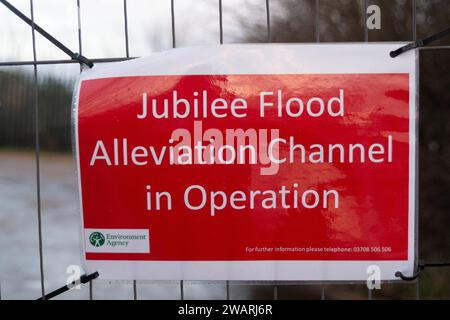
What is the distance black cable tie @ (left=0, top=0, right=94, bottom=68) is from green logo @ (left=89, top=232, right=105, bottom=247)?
749 mm

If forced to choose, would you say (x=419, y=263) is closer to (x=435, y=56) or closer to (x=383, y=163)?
(x=383, y=163)

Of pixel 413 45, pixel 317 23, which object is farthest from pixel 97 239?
pixel 413 45

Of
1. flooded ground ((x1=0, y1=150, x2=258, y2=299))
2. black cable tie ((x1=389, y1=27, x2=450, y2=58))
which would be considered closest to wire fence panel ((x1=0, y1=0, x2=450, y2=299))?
flooded ground ((x1=0, y1=150, x2=258, y2=299))

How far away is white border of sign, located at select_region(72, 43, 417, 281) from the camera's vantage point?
2.23 metres

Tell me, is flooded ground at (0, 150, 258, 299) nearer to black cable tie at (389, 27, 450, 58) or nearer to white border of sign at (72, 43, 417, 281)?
white border of sign at (72, 43, 417, 281)

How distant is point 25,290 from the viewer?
2.62m

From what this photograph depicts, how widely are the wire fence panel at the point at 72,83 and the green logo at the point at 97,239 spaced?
0.21 m

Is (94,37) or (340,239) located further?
(94,37)

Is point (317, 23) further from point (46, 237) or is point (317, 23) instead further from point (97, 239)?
point (46, 237)

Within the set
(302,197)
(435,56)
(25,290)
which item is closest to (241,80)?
(302,197)

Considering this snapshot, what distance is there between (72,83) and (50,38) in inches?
8.8

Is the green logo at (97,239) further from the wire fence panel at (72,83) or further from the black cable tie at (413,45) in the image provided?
the black cable tie at (413,45)

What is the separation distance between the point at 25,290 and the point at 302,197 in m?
1.45

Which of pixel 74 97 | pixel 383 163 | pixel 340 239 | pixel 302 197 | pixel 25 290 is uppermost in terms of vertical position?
pixel 74 97
